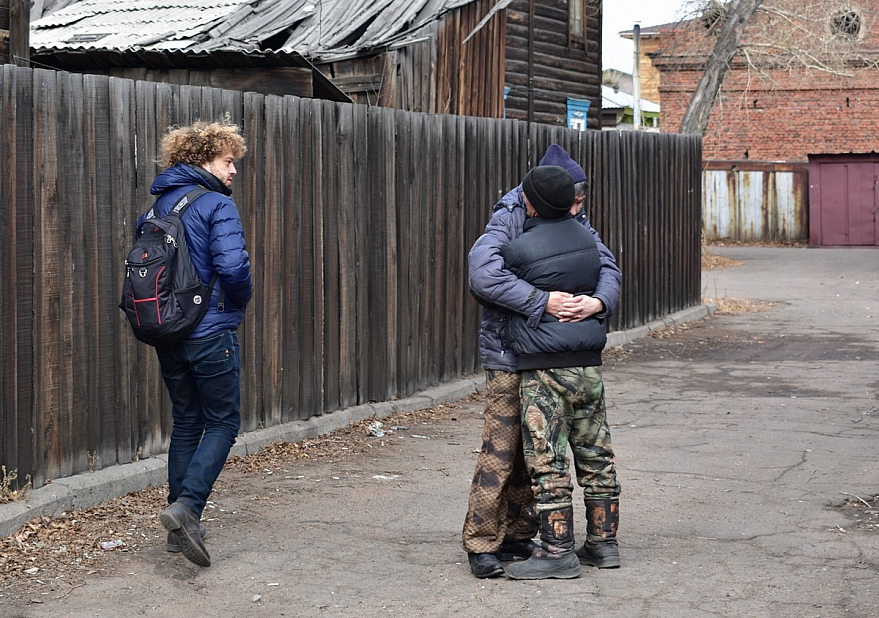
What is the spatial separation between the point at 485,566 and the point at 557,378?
840mm

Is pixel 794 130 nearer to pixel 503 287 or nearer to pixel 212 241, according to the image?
pixel 503 287

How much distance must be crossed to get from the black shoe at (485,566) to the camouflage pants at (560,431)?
29 centimetres

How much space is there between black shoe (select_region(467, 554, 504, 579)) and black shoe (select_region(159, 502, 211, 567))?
1128mm

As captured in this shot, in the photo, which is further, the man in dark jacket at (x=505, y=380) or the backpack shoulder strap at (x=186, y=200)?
the backpack shoulder strap at (x=186, y=200)

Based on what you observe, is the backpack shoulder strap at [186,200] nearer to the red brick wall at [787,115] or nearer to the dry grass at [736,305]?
the dry grass at [736,305]

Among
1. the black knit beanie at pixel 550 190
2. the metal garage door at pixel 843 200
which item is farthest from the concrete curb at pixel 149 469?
the metal garage door at pixel 843 200

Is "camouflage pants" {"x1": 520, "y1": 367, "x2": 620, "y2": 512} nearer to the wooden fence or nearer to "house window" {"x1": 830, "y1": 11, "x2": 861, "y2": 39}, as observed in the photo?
the wooden fence

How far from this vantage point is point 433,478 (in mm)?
7035

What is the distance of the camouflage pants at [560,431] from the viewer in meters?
5.02

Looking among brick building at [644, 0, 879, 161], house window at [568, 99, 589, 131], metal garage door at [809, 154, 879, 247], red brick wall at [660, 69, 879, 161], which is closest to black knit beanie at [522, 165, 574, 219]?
house window at [568, 99, 589, 131]

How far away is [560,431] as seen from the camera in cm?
504

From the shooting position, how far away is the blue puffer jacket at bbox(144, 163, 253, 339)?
5184 mm

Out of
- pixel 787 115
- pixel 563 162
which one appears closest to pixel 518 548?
pixel 563 162

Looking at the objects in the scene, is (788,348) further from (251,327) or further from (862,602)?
(862,602)
